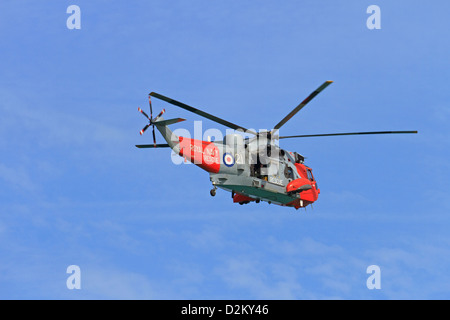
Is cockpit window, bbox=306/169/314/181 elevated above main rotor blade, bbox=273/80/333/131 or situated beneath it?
situated beneath

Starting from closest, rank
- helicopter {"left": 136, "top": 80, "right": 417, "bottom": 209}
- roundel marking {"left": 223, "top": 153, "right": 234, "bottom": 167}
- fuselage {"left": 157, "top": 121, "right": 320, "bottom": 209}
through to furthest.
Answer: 1. helicopter {"left": 136, "top": 80, "right": 417, "bottom": 209}
2. fuselage {"left": 157, "top": 121, "right": 320, "bottom": 209}
3. roundel marking {"left": 223, "top": 153, "right": 234, "bottom": 167}

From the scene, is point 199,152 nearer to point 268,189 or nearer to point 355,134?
point 268,189

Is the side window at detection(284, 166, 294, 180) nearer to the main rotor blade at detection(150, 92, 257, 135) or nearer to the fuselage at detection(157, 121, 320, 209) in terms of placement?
the fuselage at detection(157, 121, 320, 209)

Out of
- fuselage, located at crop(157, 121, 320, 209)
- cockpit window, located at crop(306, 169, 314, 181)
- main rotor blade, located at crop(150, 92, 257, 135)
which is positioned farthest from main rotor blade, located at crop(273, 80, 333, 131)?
cockpit window, located at crop(306, 169, 314, 181)

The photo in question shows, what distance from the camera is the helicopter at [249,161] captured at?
48438 mm

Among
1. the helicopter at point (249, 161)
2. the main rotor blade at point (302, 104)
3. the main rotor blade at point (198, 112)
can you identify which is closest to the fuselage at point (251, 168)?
the helicopter at point (249, 161)

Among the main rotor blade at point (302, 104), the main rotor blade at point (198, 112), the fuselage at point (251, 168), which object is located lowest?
the fuselage at point (251, 168)

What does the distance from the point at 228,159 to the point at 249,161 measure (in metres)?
2.20

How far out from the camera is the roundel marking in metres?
50.9

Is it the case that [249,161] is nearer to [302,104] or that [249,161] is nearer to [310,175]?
[302,104]

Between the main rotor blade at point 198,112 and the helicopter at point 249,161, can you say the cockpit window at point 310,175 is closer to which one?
the helicopter at point 249,161

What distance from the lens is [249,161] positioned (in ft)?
172
